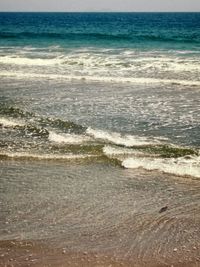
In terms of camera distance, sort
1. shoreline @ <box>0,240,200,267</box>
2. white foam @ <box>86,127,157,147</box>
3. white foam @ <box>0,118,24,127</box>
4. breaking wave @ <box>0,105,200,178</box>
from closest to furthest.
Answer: shoreline @ <box>0,240,200,267</box>, breaking wave @ <box>0,105,200,178</box>, white foam @ <box>86,127,157,147</box>, white foam @ <box>0,118,24,127</box>

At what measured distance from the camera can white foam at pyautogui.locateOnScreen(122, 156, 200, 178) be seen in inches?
274

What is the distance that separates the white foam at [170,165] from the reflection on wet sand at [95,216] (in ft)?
0.64

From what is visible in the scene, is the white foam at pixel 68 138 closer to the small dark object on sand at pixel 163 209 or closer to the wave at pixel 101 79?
the small dark object on sand at pixel 163 209

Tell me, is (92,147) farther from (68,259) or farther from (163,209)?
(68,259)

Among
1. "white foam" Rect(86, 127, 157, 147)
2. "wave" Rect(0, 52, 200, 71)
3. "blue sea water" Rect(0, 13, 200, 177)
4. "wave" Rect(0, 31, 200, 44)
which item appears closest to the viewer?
"blue sea water" Rect(0, 13, 200, 177)

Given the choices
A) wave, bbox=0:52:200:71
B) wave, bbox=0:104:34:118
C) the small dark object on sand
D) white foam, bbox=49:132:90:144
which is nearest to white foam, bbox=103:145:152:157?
white foam, bbox=49:132:90:144

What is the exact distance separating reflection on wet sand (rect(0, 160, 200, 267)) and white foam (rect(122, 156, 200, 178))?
0.19m

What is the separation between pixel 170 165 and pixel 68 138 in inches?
102

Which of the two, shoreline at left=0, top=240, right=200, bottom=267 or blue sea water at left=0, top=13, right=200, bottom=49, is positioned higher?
blue sea water at left=0, top=13, right=200, bottom=49

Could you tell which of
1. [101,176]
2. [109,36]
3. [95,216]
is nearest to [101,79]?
[101,176]

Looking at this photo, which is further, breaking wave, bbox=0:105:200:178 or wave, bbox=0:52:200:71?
wave, bbox=0:52:200:71

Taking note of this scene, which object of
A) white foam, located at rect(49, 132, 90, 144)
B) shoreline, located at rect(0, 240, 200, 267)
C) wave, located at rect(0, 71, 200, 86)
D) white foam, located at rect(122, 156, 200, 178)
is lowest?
shoreline, located at rect(0, 240, 200, 267)

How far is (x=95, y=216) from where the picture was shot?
18.2ft

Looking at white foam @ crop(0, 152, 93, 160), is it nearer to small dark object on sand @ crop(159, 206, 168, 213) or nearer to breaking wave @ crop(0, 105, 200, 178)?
breaking wave @ crop(0, 105, 200, 178)
